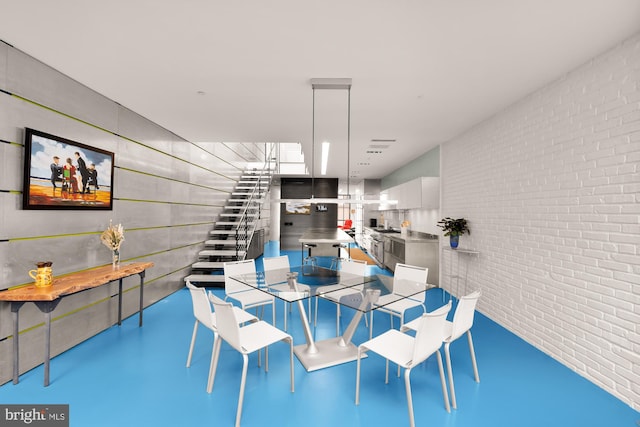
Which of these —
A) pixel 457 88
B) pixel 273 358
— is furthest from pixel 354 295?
pixel 457 88

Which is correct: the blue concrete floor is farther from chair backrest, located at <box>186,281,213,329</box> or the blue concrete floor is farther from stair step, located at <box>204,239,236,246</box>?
stair step, located at <box>204,239,236,246</box>

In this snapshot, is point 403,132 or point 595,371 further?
point 403,132

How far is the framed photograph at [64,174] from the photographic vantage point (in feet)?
9.06

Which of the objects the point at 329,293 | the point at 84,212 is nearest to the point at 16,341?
the point at 84,212

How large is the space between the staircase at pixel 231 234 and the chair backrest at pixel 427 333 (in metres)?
3.65

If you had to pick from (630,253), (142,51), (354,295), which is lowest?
(354,295)

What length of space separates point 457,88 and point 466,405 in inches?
122

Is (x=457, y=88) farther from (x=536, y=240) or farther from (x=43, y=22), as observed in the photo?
(x=43, y=22)

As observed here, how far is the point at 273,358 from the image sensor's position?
308 centimetres

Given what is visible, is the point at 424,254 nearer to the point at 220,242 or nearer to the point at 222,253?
the point at 222,253

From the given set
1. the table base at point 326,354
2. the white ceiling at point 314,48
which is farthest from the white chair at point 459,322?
the white ceiling at point 314,48

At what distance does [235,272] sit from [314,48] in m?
2.72

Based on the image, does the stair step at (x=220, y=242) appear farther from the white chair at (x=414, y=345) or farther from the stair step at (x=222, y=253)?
the white chair at (x=414, y=345)

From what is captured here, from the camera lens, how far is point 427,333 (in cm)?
204
